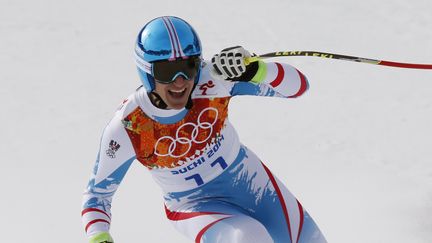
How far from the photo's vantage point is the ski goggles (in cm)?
427

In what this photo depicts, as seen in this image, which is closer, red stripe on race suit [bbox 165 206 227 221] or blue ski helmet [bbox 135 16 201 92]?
blue ski helmet [bbox 135 16 201 92]

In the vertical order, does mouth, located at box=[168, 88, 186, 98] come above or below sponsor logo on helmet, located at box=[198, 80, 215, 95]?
above

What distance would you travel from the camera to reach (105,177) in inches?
181

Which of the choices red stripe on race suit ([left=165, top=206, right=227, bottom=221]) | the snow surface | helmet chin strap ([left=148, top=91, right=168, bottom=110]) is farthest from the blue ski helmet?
the snow surface

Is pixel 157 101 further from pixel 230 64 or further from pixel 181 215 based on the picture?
pixel 181 215

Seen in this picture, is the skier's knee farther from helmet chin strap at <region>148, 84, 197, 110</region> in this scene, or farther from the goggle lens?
the goggle lens

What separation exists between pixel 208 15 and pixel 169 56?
6.12 meters

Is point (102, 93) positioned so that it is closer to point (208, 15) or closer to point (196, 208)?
point (208, 15)

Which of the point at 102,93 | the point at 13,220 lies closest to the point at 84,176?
the point at 13,220

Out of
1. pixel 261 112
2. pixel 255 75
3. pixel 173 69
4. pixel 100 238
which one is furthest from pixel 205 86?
pixel 261 112

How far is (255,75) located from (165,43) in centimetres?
60

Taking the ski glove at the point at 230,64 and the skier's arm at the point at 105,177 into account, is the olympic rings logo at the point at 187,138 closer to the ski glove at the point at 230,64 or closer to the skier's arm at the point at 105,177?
the skier's arm at the point at 105,177

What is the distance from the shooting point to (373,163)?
23.4 ft

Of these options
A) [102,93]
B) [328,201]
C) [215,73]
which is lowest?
[328,201]
